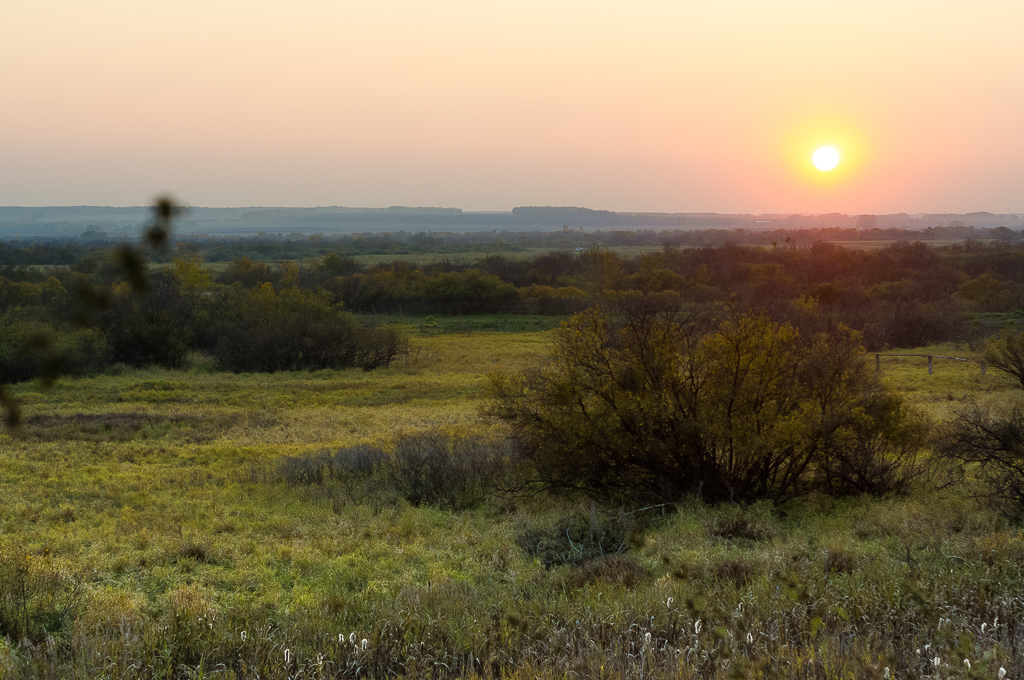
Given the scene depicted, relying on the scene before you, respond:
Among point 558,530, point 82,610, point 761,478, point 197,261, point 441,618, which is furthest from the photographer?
point 197,261

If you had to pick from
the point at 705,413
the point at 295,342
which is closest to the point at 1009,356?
the point at 705,413

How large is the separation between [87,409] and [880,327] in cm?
3905

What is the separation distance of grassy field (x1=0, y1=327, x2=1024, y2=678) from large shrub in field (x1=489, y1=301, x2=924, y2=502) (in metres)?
0.73

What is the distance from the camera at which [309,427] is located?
21.4 metres

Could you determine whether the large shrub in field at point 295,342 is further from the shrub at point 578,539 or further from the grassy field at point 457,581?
the shrub at point 578,539

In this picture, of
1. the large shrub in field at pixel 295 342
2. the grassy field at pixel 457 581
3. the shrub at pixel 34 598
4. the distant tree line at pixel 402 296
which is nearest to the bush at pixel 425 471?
the grassy field at pixel 457 581

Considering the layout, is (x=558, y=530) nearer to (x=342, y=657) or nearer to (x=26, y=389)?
(x=342, y=657)

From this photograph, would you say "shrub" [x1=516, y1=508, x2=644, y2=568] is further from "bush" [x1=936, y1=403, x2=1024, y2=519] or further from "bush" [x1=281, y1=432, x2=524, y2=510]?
"bush" [x1=936, y1=403, x2=1024, y2=519]

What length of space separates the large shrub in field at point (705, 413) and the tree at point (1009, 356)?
56.7 feet

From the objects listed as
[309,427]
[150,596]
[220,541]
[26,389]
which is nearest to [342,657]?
[150,596]

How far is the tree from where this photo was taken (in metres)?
26.6

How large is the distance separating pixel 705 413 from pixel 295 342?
27793mm

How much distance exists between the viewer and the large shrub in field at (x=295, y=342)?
117 feet

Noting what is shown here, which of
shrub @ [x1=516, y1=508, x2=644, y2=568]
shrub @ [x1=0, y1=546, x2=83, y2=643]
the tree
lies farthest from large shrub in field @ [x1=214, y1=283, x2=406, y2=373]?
shrub @ [x1=0, y1=546, x2=83, y2=643]
